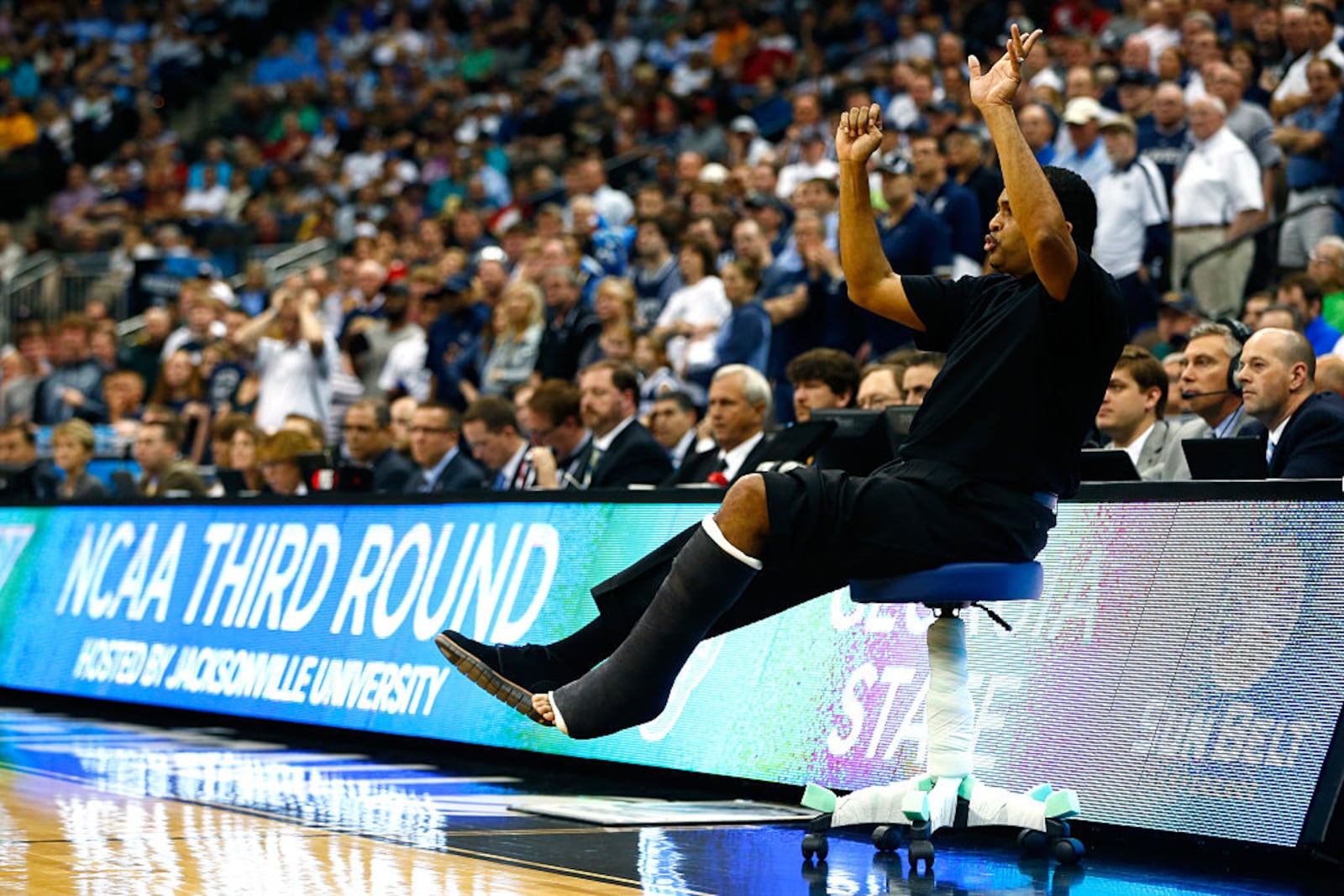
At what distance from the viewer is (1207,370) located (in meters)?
8.54

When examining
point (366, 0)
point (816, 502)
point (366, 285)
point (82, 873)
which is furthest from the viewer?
point (366, 0)

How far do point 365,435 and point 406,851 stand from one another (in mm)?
6888

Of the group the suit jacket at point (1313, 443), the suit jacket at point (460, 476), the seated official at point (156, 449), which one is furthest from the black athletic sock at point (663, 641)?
the seated official at point (156, 449)

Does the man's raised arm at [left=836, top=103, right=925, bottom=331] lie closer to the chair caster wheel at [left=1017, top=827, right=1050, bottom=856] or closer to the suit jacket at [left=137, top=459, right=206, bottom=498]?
the chair caster wheel at [left=1017, top=827, right=1050, bottom=856]

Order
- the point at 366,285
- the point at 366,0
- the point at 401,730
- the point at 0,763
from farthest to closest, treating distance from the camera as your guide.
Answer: the point at 366,0 < the point at 366,285 < the point at 401,730 < the point at 0,763

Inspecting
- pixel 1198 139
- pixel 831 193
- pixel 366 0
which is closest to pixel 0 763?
pixel 831 193

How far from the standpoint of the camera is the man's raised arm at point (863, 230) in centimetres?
557

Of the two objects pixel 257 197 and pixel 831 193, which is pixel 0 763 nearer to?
pixel 831 193

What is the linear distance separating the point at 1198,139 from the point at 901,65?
5560 millimetres

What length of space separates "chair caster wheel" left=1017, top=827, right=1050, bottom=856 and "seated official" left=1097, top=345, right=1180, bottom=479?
10.1 ft

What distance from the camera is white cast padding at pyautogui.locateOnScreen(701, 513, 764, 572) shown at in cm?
515

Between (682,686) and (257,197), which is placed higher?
(257,197)

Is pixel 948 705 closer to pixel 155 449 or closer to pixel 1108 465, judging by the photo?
pixel 1108 465

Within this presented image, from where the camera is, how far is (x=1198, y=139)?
502 inches
